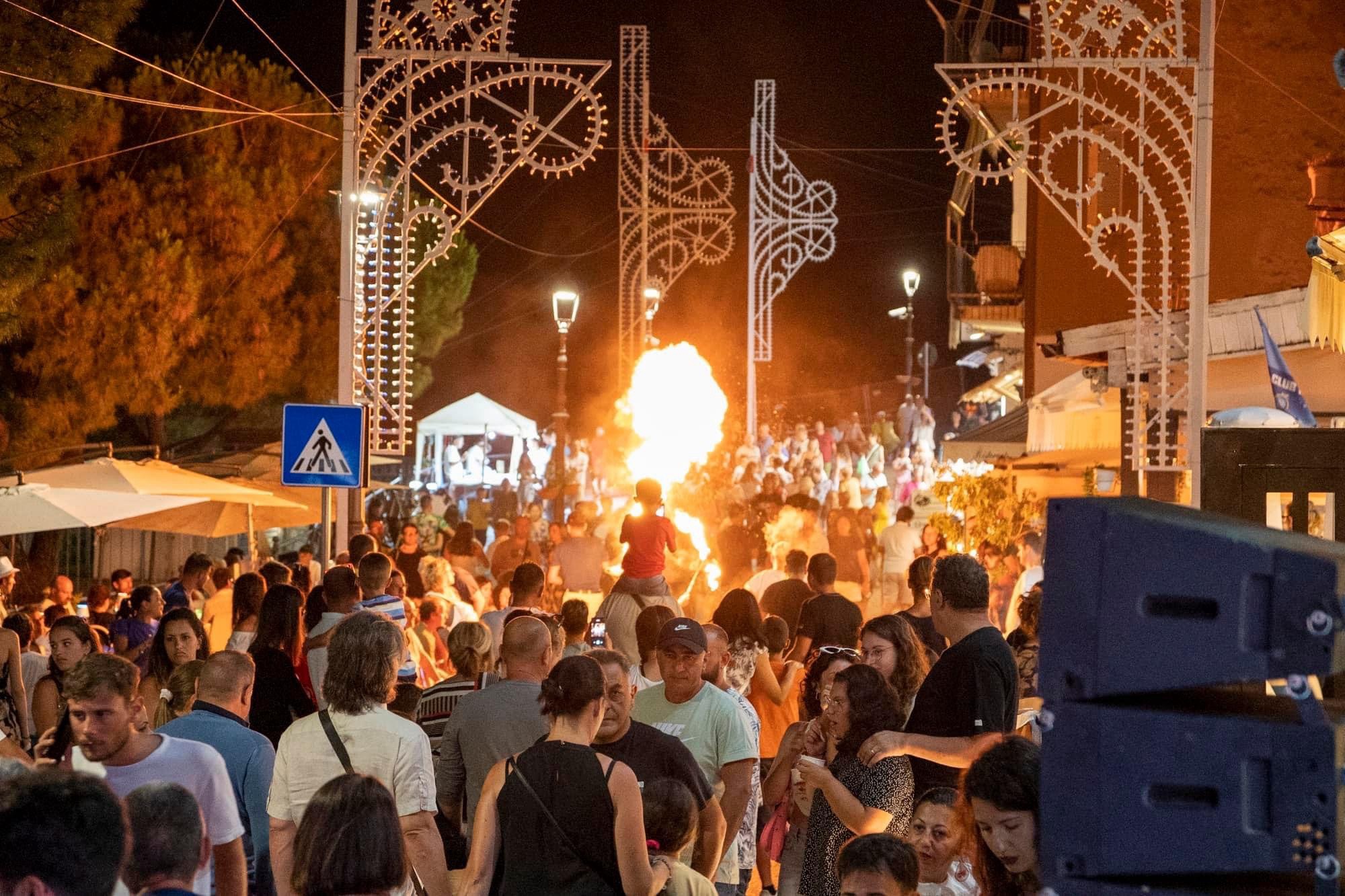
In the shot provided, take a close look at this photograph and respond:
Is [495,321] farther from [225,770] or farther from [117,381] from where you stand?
[225,770]

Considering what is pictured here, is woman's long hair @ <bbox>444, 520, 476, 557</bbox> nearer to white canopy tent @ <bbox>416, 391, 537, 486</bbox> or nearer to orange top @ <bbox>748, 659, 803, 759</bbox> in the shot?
orange top @ <bbox>748, 659, 803, 759</bbox>

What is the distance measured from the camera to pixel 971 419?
53375mm

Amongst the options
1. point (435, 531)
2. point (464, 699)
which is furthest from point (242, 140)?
point (464, 699)

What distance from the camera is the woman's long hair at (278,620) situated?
8.06 meters

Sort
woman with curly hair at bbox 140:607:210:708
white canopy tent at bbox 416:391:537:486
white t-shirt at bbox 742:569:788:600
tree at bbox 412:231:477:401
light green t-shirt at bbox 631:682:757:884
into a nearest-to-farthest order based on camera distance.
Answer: light green t-shirt at bbox 631:682:757:884 → woman with curly hair at bbox 140:607:210:708 → white t-shirt at bbox 742:569:788:600 → white canopy tent at bbox 416:391:537:486 → tree at bbox 412:231:477:401

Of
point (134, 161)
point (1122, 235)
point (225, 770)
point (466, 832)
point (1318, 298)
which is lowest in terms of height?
point (466, 832)

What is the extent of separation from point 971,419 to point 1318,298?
42.8m

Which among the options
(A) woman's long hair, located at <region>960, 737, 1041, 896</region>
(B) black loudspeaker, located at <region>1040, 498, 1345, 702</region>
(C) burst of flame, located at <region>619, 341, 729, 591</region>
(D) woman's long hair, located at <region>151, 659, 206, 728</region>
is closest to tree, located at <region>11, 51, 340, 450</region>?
(C) burst of flame, located at <region>619, 341, 729, 591</region>

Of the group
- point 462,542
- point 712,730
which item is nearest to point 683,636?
point 712,730

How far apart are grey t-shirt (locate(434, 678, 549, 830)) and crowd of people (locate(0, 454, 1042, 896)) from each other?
1 centimetres

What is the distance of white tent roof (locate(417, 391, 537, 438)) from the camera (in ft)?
146

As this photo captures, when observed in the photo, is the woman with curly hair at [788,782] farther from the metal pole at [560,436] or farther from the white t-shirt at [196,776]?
the metal pole at [560,436]

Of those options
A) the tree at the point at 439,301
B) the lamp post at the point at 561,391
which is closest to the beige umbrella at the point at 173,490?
the lamp post at the point at 561,391

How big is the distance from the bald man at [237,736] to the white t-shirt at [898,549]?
13121 millimetres
